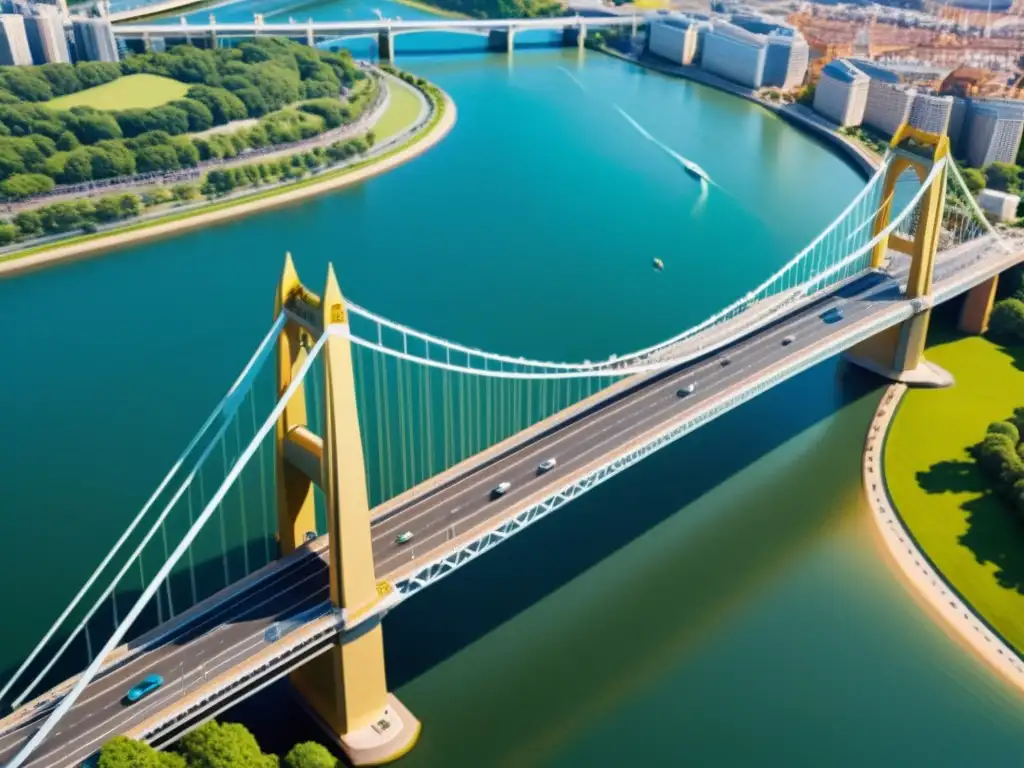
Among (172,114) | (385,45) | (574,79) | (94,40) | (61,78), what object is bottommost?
(574,79)

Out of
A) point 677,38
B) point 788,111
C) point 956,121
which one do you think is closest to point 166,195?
point 788,111

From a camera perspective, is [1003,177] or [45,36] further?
[45,36]

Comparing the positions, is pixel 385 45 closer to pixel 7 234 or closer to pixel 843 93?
pixel 843 93

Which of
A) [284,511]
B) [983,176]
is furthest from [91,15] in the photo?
[284,511]

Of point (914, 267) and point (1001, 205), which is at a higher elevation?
point (914, 267)

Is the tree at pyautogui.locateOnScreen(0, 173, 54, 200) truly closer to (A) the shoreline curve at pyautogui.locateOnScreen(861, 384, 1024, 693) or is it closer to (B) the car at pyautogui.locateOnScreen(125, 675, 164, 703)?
(B) the car at pyautogui.locateOnScreen(125, 675, 164, 703)

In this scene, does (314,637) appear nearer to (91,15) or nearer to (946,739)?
(946,739)

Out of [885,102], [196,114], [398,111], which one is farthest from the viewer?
[398,111]
